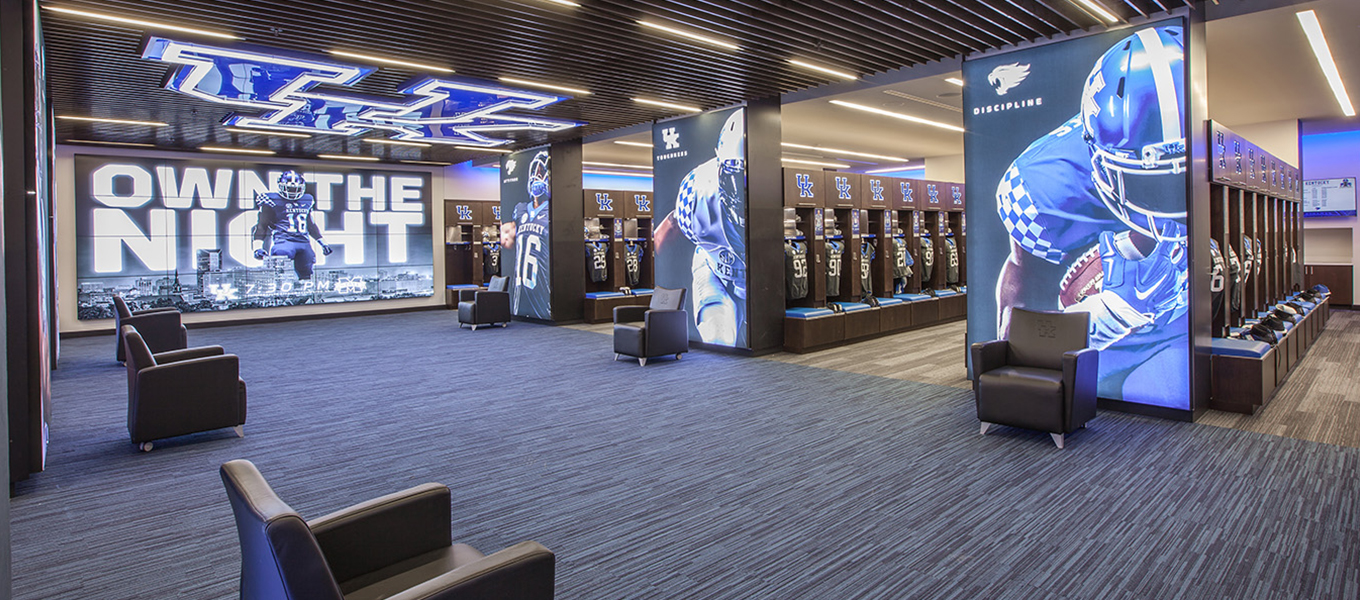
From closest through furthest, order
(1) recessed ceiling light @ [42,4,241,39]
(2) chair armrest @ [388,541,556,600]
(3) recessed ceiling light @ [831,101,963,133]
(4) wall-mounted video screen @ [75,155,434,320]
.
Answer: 1. (2) chair armrest @ [388,541,556,600]
2. (1) recessed ceiling light @ [42,4,241,39]
3. (3) recessed ceiling light @ [831,101,963,133]
4. (4) wall-mounted video screen @ [75,155,434,320]

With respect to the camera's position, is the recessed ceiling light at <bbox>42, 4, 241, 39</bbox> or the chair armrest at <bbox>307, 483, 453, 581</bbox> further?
the recessed ceiling light at <bbox>42, 4, 241, 39</bbox>

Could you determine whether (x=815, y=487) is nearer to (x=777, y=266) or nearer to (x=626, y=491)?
(x=626, y=491)

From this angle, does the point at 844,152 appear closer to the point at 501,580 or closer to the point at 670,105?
the point at 670,105

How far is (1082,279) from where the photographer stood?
598 cm

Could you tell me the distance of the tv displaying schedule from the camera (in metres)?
12.8

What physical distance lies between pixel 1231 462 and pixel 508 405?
5271mm

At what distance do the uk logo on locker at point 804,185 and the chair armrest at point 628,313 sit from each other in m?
2.60

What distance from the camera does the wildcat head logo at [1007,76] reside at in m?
6.32

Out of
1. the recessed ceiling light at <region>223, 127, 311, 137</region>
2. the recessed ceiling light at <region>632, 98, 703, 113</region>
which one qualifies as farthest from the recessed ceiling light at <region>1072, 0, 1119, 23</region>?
the recessed ceiling light at <region>223, 127, 311, 137</region>

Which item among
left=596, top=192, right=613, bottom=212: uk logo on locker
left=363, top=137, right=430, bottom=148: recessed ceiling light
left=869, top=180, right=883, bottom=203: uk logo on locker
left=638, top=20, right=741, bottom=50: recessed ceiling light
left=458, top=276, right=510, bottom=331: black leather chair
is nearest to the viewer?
left=638, top=20, right=741, bottom=50: recessed ceiling light

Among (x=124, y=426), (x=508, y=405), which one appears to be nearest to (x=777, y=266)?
(x=508, y=405)

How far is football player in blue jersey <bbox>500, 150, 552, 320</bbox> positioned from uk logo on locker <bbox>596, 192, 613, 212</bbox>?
113 centimetres

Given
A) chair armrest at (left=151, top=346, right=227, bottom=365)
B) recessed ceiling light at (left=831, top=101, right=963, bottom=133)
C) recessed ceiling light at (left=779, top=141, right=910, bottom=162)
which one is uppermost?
recessed ceiling light at (left=779, top=141, right=910, bottom=162)

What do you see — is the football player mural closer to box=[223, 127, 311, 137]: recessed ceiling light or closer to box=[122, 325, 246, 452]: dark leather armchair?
box=[122, 325, 246, 452]: dark leather armchair
